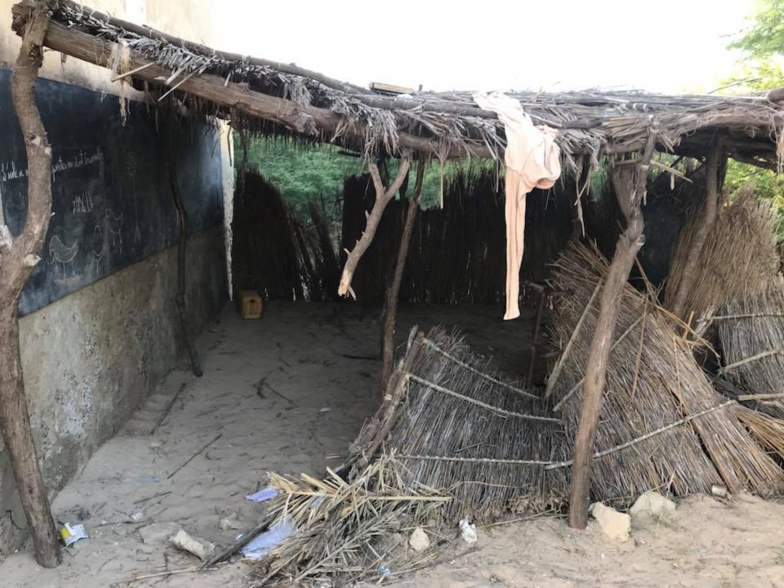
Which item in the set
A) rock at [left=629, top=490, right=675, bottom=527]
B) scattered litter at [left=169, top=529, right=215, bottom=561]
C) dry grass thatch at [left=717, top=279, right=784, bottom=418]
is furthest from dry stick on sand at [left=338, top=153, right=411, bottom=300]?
dry grass thatch at [left=717, top=279, right=784, bottom=418]

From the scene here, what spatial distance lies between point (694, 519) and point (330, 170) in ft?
25.8

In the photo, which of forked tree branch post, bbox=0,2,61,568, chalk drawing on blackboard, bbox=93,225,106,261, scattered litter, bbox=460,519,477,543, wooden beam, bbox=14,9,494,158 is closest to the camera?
forked tree branch post, bbox=0,2,61,568

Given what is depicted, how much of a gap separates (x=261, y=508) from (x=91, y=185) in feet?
7.90

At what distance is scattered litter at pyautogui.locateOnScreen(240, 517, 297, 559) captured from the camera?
9.94ft

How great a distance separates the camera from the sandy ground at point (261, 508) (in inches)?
114

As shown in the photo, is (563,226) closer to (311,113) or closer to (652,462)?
(652,462)

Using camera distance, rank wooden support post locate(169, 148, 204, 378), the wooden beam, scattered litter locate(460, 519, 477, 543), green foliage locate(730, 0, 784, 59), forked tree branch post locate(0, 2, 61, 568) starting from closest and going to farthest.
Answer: forked tree branch post locate(0, 2, 61, 568) → the wooden beam → scattered litter locate(460, 519, 477, 543) → wooden support post locate(169, 148, 204, 378) → green foliage locate(730, 0, 784, 59)

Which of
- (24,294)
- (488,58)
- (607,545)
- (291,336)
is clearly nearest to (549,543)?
(607,545)

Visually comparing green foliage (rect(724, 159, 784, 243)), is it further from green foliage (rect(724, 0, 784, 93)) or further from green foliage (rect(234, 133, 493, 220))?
green foliage (rect(234, 133, 493, 220))

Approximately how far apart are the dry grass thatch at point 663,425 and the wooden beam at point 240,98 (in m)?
1.64

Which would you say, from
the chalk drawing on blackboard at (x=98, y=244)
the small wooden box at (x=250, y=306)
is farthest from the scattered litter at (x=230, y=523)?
the small wooden box at (x=250, y=306)

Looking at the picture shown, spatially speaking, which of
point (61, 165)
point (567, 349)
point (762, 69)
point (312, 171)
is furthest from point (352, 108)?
point (312, 171)

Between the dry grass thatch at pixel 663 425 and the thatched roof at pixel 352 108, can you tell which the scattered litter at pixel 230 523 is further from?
the thatched roof at pixel 352 108

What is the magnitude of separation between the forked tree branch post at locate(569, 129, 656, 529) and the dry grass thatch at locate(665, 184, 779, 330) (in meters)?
1.36
